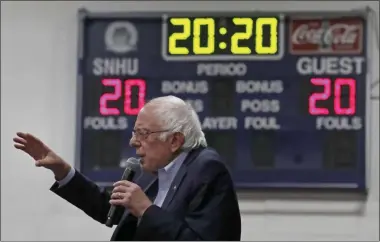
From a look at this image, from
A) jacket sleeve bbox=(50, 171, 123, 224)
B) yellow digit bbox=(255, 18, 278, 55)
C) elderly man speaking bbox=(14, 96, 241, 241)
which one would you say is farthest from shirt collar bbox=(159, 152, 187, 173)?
yellow digit bbox=(255, 18, 278, 55)

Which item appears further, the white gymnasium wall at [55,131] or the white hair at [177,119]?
the white gymnasium wall at [55,131]

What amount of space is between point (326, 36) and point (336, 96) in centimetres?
30

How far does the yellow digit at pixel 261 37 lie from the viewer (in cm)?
346

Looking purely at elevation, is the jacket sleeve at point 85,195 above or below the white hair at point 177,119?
below

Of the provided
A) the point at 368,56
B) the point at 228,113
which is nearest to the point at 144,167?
the point at 228,113

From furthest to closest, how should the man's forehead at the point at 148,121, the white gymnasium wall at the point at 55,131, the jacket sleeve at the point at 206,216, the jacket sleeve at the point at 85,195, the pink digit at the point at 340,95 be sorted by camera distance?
the white gymnasium wall at the point at 55,131
the pink digit at the point at 340,95
the jacket sleeve at the point at 85,195
the man's forehead at the point at 148,121
the jacket sleeve at the point at 206,216

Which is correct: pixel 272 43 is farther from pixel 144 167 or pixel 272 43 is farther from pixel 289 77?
pixel 144 167

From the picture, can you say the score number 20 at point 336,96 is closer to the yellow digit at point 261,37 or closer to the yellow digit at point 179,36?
the yellow digit at point 261,37

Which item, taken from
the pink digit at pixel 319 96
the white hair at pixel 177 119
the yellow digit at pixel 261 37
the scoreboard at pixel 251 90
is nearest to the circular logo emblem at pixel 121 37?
the scoreboard at pixel 251 90

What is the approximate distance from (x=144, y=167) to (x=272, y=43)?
6.59 ft

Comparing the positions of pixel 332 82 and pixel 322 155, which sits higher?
pixel 332 82

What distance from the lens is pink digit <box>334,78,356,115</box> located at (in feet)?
11.2

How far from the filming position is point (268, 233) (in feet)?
11.7

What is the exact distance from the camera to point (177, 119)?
1567 mm
